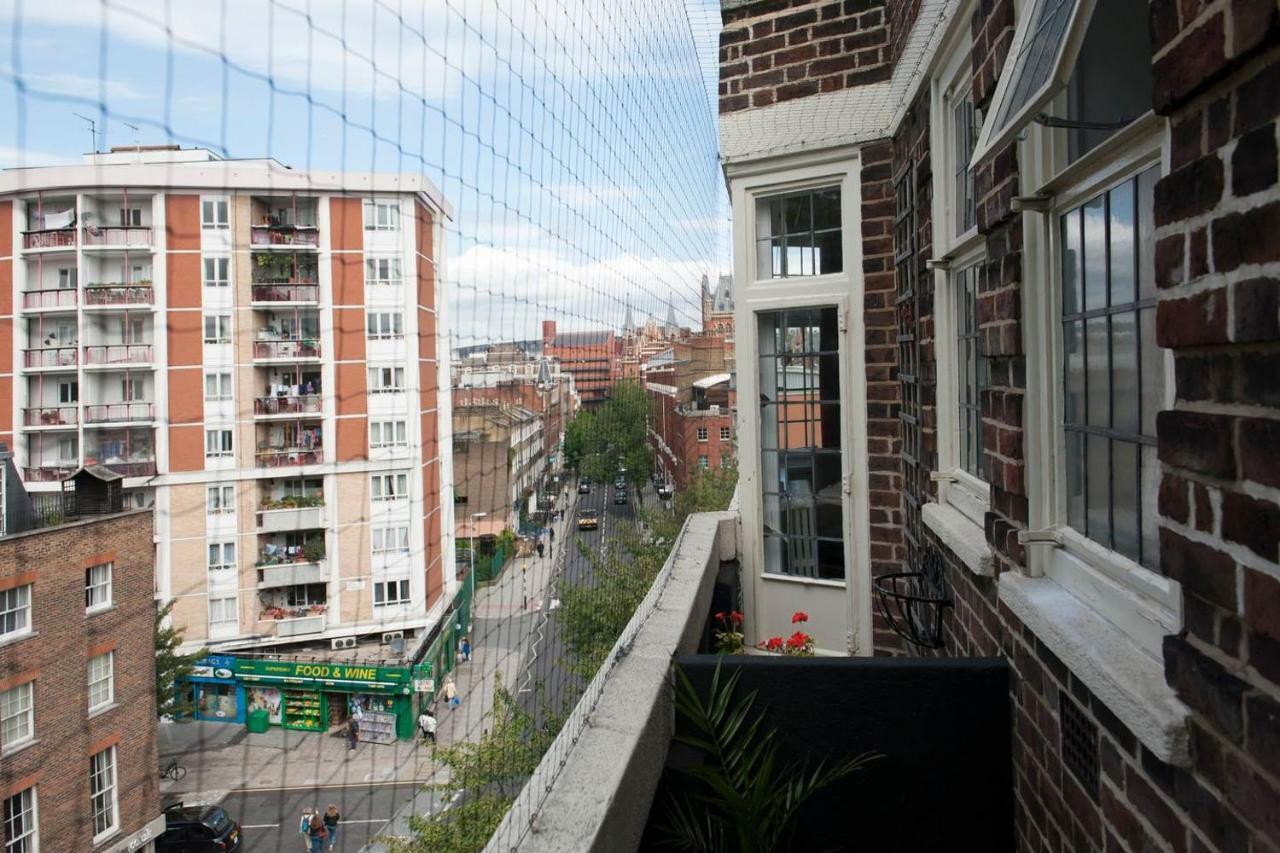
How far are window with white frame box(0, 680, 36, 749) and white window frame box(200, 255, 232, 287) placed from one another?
47 centimetres

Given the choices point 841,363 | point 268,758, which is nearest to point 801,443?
point 841,363

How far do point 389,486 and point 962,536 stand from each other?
1.70 meters

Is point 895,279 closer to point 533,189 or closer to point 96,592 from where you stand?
point 533,189

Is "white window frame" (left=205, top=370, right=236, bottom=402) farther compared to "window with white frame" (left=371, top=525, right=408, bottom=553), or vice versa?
"window with white frame" (left=371, top=525, right=408, bottom=553)

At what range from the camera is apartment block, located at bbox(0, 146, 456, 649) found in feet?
3.19

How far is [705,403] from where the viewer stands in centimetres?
676

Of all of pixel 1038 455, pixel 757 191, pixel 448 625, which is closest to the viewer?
pixel 448 625

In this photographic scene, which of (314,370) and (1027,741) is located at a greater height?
(314,370)

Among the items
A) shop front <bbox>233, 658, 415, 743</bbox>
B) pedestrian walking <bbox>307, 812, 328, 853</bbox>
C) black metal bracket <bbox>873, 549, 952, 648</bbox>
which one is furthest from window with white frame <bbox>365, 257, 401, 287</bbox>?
black metal bracket <bbox>873, 549, 952, 648</bbox>

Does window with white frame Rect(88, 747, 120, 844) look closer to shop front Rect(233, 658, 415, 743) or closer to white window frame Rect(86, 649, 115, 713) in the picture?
white window frame Rect(86, 649, 115, 713)

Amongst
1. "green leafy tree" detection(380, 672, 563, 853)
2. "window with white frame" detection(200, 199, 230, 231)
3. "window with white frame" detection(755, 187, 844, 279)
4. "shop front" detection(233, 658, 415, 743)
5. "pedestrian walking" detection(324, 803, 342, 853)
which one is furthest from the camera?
"window with white frame" detection(755, 187, 844, 279)

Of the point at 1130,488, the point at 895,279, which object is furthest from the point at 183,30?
the point at 895,279

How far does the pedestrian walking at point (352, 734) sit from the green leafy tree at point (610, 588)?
0.93 metres

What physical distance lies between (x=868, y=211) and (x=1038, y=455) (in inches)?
91.4
